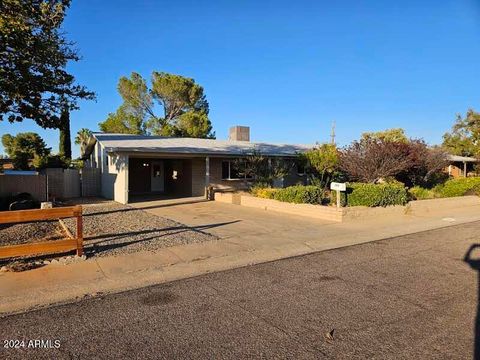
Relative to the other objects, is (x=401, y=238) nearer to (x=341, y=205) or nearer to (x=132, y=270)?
(x=341, y=205)

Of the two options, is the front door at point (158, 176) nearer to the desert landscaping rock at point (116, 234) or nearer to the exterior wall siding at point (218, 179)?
the exterior wall siding at point (218, 179)

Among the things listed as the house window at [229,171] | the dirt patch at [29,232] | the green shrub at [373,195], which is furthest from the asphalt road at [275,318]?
Result: the house window at [229,171]

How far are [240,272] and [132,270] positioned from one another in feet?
6.35

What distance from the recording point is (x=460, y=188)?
19.8 meters

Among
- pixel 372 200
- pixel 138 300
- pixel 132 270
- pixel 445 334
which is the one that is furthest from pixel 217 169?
pixel 445 334

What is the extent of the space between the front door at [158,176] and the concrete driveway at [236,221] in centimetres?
623

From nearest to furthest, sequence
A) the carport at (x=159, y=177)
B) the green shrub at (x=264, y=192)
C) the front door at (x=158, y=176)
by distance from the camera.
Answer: the green shrub at (x=264, y=192) < the carport at (x=159, y=177) < the front door at (x=158, y=176)

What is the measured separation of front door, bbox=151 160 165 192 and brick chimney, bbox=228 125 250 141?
Answer: 7988 mm

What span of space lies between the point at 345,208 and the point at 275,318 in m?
8.64

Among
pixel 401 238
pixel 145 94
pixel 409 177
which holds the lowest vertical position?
pixel 401 238

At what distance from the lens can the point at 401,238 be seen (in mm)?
9797

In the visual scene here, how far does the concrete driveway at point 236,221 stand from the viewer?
32.9 feet

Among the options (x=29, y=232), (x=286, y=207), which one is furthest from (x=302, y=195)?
(x=29, y=232)

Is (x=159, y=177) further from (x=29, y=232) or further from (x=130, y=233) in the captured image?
(x=130, y=233)
